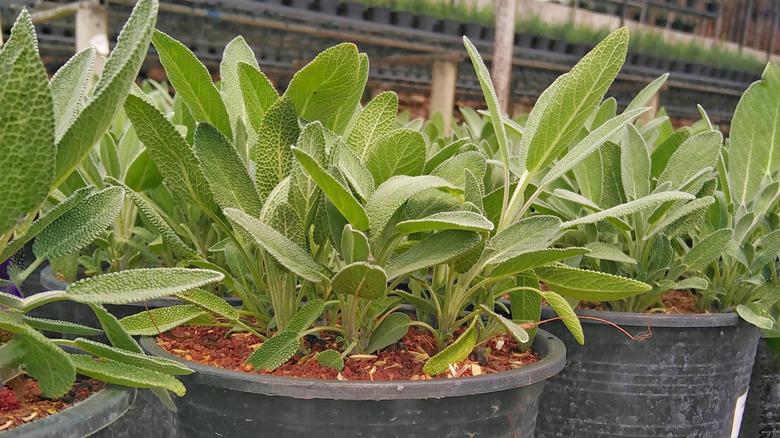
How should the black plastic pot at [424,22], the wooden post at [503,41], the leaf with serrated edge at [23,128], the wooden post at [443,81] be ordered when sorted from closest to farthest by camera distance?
the leaf with serrated edge at [23,128]
the wooden post at [503,41]
the wooden post at [443,81]
the black plastic pot at [424,22]

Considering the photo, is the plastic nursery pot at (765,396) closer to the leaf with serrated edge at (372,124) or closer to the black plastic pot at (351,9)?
the leaf with serrated edge at (372,124)

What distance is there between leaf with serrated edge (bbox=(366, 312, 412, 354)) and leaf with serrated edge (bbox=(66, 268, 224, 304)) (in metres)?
0.26

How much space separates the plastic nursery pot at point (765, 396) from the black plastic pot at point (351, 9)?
2270mm

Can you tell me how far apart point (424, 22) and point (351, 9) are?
554 mm

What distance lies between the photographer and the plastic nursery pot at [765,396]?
1.33 metres

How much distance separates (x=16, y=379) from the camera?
0.56 metres

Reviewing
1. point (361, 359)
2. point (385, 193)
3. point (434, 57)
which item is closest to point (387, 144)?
point (385, 193)

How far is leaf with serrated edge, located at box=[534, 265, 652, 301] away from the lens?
28.2 inches

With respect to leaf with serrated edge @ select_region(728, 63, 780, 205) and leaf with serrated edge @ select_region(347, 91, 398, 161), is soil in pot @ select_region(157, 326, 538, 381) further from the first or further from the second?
leaf with serrated edge @ select_region(728, 63, 780, 205)

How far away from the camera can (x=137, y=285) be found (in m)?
0.51

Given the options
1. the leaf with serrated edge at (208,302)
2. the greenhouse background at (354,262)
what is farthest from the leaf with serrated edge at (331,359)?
the leaf with serrated edge at (208,302)

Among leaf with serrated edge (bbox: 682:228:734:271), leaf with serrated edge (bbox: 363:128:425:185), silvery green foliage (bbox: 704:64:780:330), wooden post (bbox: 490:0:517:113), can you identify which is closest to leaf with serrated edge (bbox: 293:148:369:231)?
leaf with serrated edge (bbox: 363:128:425:185)

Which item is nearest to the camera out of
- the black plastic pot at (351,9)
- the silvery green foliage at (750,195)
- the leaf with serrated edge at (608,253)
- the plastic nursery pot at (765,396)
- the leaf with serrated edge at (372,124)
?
the leaf with serrated edge at (372,124)

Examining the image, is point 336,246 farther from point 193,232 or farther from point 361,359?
point 193,232
